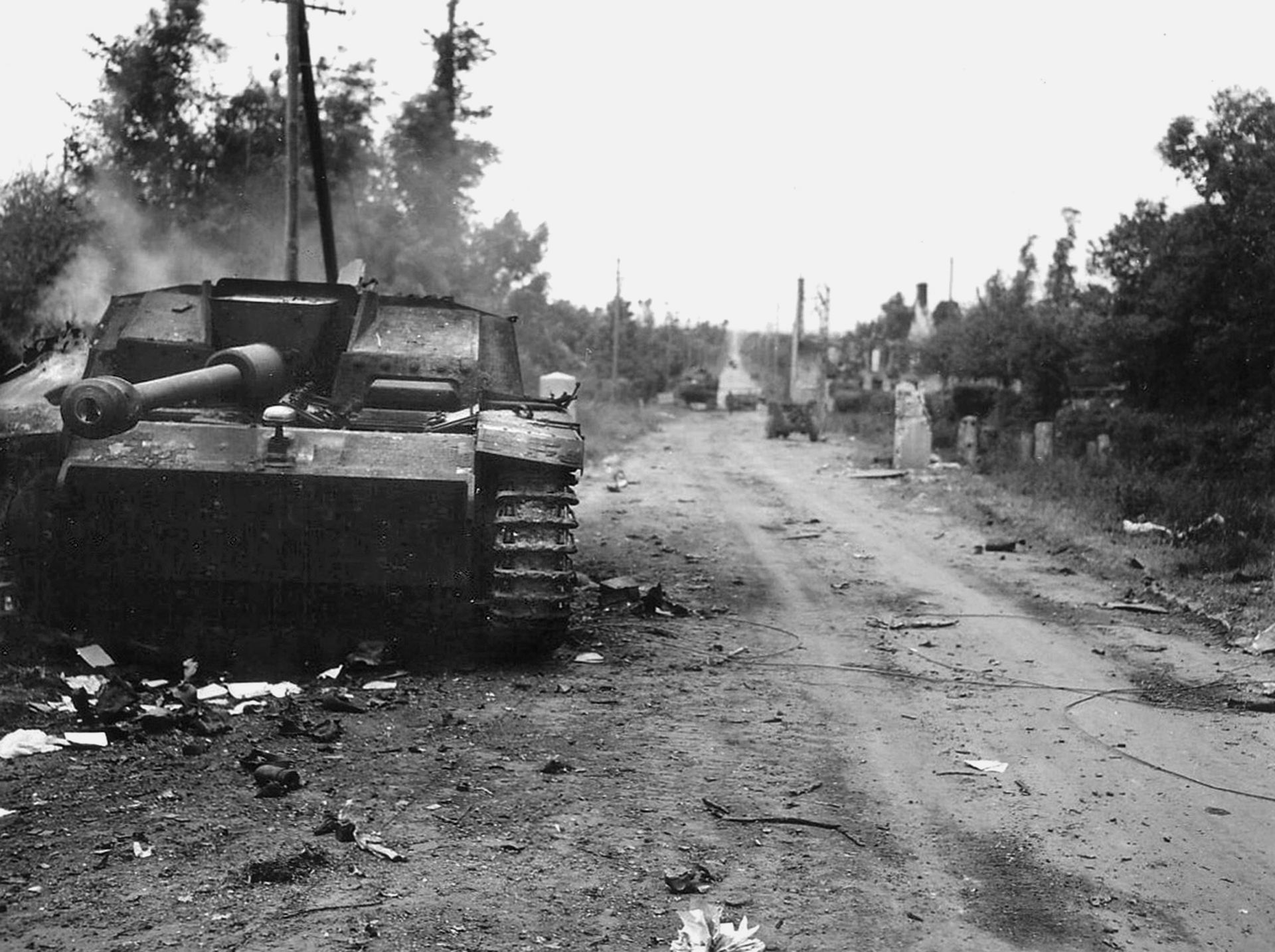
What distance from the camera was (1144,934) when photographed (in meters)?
3.93

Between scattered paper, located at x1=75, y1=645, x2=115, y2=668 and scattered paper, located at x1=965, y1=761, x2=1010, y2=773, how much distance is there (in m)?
4.42

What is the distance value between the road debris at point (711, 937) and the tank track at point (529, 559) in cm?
351

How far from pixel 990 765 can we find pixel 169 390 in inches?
174

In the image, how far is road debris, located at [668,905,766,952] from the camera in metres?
3.62

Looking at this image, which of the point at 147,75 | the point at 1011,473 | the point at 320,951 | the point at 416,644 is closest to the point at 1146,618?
the point at 416,644

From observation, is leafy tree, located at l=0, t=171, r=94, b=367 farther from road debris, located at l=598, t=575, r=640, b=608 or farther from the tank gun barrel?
road debris, located at l=598, t=575, r=640, b=608

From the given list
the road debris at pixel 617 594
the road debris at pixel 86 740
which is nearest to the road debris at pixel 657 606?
the road debris at pixel 617 594

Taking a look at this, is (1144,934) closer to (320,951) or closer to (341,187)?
(320,951)

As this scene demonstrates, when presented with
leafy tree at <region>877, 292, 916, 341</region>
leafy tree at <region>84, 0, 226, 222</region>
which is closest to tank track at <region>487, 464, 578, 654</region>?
leafy tree at <region>84, 0, 226, 222</region>

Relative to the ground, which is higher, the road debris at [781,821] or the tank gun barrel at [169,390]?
the tank gun barrel at [169,390]

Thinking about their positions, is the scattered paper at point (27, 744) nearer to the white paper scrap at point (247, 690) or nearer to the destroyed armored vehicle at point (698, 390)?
the white paper scrap at point (247, 690)

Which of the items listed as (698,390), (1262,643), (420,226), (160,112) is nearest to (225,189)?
(160,112)

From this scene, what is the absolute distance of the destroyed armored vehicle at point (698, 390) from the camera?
6406cm

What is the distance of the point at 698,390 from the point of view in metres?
64.1
